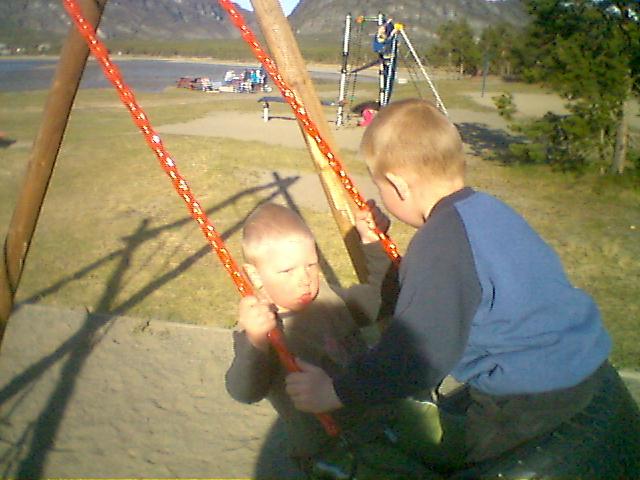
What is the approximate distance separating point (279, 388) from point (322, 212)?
5.52 m

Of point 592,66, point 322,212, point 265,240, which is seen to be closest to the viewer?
point 265,240

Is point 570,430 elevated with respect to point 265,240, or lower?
lower

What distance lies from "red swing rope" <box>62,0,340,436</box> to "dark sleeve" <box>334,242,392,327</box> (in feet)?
1.19

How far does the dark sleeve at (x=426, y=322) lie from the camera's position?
1.32m

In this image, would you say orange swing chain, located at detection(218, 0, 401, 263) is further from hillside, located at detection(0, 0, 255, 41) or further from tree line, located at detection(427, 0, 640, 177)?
hillside, located at detection(0, 0, 255, 41)

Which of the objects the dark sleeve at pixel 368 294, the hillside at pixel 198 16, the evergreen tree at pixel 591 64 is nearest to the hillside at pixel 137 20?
the hillside at pixel 198 16

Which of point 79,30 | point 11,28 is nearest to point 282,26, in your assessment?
point 79,30

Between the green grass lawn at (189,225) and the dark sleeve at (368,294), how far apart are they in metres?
2.34

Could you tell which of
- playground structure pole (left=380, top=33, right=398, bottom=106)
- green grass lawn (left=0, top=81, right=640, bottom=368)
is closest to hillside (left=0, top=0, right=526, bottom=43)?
playground structure pole (left=380, top=33, right=398, bottom=106)

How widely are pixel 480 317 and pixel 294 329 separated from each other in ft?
1.94

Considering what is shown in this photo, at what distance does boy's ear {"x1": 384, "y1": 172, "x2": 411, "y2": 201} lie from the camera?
155 centimetres

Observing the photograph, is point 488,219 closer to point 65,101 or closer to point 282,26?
point 282,26

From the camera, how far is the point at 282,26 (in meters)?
2.26

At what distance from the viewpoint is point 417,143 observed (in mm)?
1502
